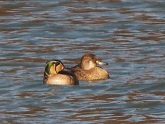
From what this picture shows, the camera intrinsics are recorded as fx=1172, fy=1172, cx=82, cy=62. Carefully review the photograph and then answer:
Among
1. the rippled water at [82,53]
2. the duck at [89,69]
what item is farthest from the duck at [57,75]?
the duck at [89,69]

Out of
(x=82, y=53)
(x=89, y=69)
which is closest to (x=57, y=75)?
(x=89, y=69)

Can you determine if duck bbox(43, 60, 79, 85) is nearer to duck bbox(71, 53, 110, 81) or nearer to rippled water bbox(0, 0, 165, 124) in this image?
rippled water bbox(0, 0, 165, 124)

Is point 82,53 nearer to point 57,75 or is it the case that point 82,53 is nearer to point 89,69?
point 89,69

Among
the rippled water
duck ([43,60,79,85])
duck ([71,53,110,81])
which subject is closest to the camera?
the rippled water

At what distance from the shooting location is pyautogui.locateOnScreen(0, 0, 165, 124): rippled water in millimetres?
13664

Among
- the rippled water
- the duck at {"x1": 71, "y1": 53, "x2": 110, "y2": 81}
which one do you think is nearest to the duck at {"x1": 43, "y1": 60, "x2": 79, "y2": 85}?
the rippled water

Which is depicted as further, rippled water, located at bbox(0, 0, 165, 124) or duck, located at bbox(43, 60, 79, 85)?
duck, located at bbox(43, 60, 79, 85)

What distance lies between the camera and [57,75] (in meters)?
15.5

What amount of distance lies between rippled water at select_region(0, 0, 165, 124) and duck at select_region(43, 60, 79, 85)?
0.40ft

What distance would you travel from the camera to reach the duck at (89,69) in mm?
16078

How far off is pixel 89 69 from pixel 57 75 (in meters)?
0.96

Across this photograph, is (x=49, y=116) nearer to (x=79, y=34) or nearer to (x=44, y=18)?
(x=79, y=34)

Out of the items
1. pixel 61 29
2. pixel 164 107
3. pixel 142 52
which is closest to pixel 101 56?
pixel 142 52

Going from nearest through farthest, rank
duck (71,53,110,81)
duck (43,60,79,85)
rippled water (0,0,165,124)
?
1. rippled water (0,0,165,124)
2. duck (43,60,79,85)
3. duck (71,53,110,81)
